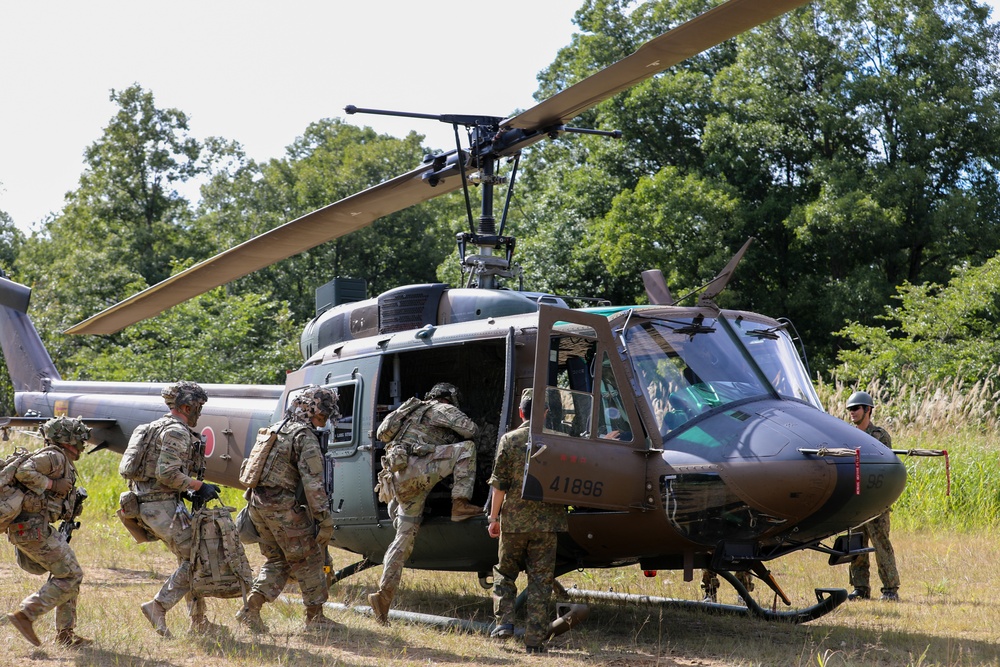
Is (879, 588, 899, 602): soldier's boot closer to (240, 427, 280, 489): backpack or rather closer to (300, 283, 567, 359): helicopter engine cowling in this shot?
(300, 283, 567, 359): helicopter engine cowling

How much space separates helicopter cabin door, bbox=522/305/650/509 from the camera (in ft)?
19.2

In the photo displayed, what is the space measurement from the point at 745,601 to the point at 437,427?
8.43 ft

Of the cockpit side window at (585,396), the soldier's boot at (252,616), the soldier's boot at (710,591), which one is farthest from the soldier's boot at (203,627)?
the soldier's boot at (710,591)

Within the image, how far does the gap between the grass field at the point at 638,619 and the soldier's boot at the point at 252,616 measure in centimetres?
8

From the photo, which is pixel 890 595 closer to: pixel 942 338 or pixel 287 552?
pixel 287 552

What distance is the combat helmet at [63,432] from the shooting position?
19.9ft

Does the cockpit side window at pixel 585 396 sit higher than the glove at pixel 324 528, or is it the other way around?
the cockpit side window at pixel 585 396

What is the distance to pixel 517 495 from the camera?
6.16m

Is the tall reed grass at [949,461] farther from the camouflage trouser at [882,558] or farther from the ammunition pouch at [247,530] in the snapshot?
the ammunition pouch at [247,530]

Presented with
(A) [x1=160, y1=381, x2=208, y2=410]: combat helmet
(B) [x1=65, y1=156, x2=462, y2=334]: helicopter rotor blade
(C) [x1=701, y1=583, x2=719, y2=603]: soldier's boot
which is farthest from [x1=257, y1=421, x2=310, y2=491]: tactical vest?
(C) [x1=701, y1=583, x2=719, y2=603]: soldier's boot

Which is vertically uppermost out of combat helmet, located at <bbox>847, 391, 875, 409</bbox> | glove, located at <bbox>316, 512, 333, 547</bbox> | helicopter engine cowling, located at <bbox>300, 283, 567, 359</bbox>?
helicopter engine cowling, located at <bbox>300, 283, 567, 359</bbox>

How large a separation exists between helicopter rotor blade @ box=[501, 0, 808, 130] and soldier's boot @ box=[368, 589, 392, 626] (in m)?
3.35

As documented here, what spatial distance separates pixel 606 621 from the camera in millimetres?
7387

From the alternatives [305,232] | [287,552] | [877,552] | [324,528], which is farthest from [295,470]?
[877,552]
